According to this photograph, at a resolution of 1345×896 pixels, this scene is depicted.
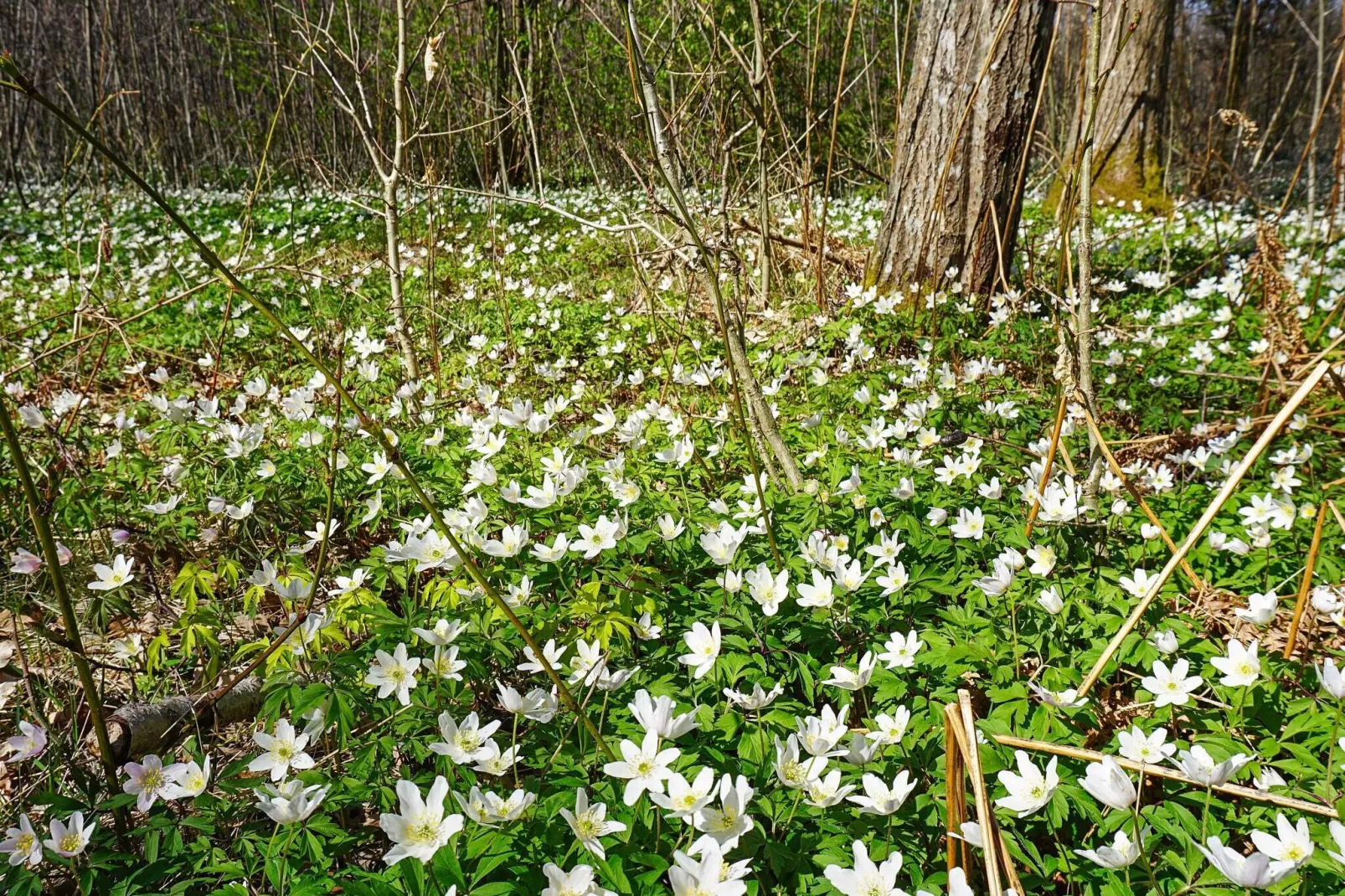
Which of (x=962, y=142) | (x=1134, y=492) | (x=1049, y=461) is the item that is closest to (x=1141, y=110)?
(x=962, y=142)

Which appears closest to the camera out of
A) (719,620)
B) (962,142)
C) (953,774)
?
(953,774)

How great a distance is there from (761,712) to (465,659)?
695 millimetres

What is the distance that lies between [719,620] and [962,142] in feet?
12.1

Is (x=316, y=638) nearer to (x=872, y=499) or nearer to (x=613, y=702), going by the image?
(x=613, y=702)

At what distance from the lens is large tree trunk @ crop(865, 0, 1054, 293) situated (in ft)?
13.6

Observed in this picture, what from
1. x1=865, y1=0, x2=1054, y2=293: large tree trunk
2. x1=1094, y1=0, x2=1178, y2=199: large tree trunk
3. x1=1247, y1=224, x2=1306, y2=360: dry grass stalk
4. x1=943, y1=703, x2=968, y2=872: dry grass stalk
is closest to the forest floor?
x1=1247, y1=224, x2=1306, y2=360: dry grass stalk

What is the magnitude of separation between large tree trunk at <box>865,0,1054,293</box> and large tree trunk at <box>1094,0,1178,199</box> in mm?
3197

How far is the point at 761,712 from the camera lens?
1.65 metres

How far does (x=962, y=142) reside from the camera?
14.4 ft

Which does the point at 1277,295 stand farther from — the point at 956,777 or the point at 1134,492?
the point at 956,777

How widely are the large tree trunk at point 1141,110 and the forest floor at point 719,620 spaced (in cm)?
400

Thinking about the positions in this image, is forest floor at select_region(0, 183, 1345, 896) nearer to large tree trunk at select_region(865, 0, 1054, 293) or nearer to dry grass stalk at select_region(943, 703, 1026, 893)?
dry grass stalk at select_region(943, 703, 1026, 893)

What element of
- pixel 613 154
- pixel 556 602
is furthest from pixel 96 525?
pixel 613 154

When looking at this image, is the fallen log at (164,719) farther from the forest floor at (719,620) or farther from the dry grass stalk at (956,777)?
the dry grass stalk at (956,777)
